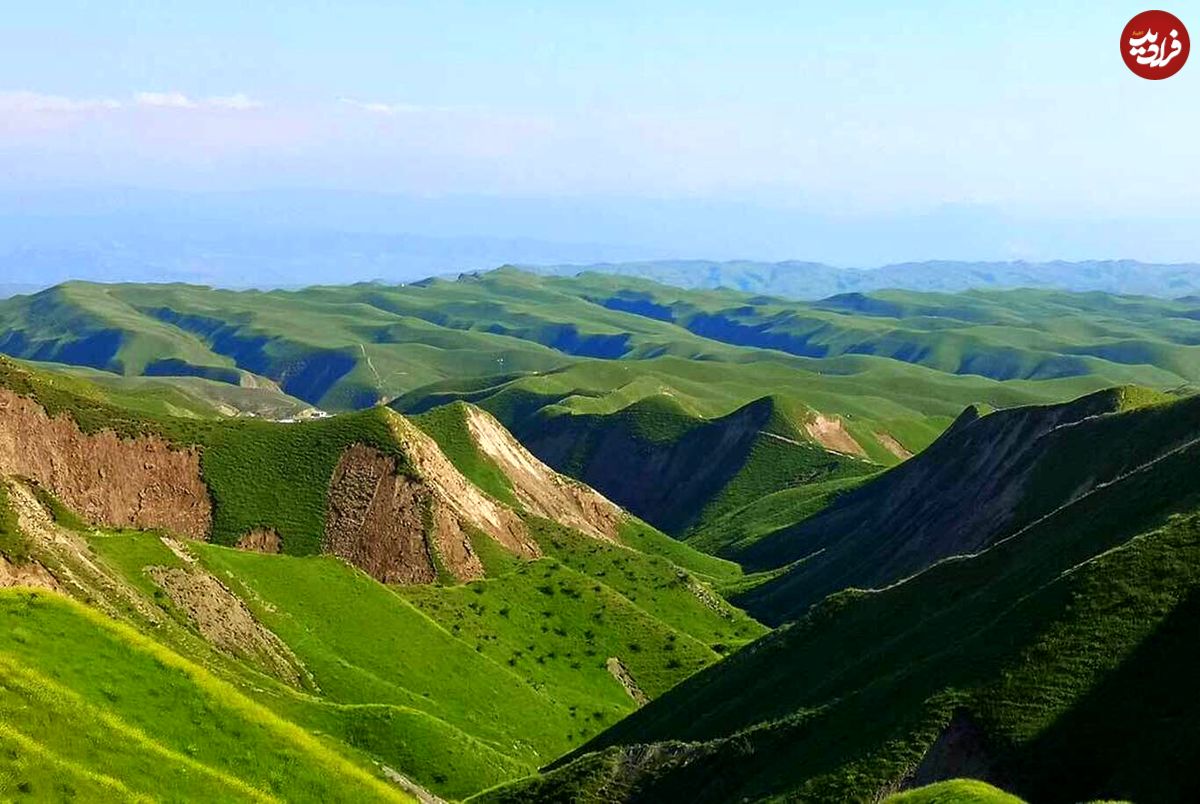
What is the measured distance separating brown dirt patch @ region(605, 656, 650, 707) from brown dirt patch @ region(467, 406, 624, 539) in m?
38.8

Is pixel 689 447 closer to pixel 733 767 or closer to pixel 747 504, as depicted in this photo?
pixel 747 504

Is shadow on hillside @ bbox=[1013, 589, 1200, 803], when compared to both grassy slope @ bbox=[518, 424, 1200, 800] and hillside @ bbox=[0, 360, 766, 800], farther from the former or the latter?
hillside @ bbox=[0, 360, 766, 800]

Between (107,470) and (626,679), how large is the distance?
48013mm

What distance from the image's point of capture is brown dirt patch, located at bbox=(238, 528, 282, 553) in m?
95.5

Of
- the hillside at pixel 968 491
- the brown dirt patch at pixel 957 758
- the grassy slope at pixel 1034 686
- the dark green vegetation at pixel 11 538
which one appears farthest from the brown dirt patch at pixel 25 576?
the hillside at pixel 968 491

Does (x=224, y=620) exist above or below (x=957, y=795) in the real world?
below

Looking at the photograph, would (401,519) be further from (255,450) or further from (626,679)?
(626,679)

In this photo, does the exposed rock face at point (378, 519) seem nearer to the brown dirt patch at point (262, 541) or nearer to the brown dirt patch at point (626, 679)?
the brown dirt patch at point (262, 541)

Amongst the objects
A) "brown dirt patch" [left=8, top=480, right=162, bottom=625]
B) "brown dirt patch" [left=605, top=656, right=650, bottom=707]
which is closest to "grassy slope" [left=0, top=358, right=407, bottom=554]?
"brown dirt patch" [left=605, top=656, right=650, bottom=707]

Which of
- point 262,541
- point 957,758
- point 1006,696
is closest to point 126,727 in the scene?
point 957,758

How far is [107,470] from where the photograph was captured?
94188mm

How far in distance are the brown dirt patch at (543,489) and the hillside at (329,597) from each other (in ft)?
1.70

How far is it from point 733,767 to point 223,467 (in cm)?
7176

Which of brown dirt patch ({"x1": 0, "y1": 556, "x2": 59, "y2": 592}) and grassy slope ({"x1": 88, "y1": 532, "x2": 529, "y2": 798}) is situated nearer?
brown dirt patch ({"x1": 0, "y1": 556, "x2": 59, "y2": 592})
